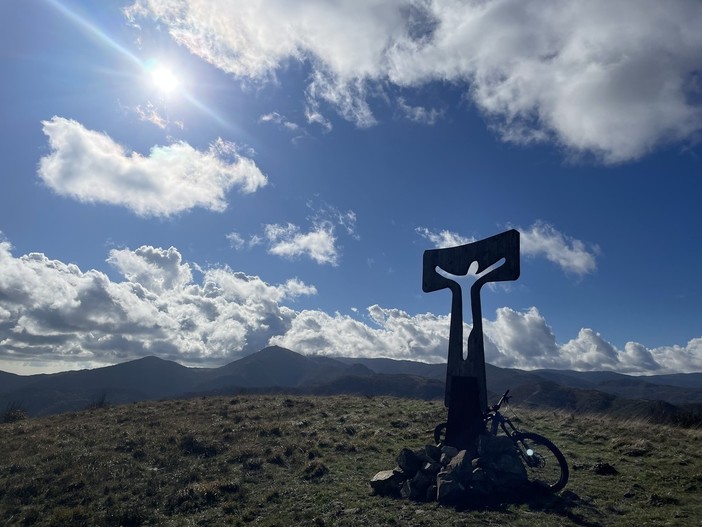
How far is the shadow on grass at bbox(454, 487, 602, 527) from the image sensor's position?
37.3ft

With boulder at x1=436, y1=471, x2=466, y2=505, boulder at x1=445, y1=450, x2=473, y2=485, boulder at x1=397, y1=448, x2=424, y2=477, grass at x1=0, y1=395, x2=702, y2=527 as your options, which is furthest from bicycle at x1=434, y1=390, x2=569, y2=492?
boulder at x1=397, y1=448, x2=424, y2=477

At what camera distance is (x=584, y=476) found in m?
14.5

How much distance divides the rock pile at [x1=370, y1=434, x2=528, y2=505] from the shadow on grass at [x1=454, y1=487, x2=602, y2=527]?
16 cm

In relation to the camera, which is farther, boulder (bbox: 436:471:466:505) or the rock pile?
the rock pile

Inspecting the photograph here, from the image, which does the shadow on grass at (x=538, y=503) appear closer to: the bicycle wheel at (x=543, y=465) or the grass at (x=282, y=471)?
the grass at (x=282, y=471)

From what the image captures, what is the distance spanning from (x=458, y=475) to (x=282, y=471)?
7.02 m

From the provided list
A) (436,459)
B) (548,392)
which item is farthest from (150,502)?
(548,392)

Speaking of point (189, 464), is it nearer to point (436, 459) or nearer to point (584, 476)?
point (436, 459)

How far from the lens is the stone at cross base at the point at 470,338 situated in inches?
637

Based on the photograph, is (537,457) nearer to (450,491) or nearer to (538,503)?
(538,503)

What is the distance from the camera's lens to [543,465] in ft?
47.2

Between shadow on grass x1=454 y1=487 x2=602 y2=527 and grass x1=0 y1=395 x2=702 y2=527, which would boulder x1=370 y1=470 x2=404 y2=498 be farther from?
shadow on grass x1=454 y1=487 x2=602 y2=527

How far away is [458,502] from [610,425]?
599 inches

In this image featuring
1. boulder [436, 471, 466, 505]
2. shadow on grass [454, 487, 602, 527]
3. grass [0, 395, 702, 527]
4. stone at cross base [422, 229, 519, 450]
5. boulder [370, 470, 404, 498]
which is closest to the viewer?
shadow on grass [454, 487, 602, 527]
